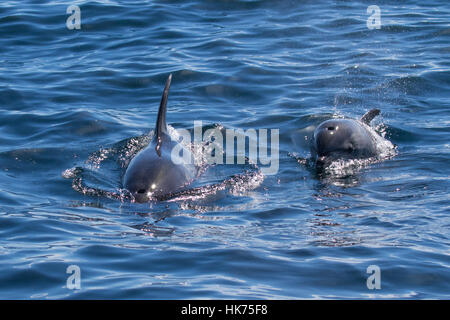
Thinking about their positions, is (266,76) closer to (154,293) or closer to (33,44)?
(33,44)

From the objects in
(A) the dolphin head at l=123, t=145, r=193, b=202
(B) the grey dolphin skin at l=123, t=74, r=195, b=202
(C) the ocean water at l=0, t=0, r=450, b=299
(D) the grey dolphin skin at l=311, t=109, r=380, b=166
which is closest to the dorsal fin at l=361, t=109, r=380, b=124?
(C) the ocean water at l=0, t=0, r=450, b=299

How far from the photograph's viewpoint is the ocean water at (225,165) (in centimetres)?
818

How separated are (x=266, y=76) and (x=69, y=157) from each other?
5.48m

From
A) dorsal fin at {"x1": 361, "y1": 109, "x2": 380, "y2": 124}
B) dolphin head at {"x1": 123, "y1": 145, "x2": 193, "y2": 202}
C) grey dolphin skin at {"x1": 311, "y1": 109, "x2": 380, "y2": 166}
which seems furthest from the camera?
dorsal fin at {"x1": 361, "y1": 109, "x2": 380, "y2": 124}

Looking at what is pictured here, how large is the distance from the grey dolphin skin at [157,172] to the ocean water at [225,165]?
0.71 ft

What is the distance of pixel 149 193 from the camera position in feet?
34.8

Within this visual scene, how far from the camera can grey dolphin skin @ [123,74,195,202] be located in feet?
35.0

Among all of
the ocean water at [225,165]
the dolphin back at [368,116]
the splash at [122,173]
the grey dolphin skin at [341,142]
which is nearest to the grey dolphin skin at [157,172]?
the splash at [122,173]

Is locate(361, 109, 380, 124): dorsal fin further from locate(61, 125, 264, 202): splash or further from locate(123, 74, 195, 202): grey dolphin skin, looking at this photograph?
locate(123, 74, 195, 202): grey dolphin skin

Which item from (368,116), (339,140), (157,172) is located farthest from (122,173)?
(368,116)

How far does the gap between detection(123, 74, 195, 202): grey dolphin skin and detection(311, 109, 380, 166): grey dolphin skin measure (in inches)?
77.9

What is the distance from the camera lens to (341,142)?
12469 millimetres

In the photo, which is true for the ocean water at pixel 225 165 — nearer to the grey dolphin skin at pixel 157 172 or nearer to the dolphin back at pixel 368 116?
the grey dolphin skin at pixel 157 172

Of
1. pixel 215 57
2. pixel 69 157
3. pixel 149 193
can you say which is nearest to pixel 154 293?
pixel 149 193
